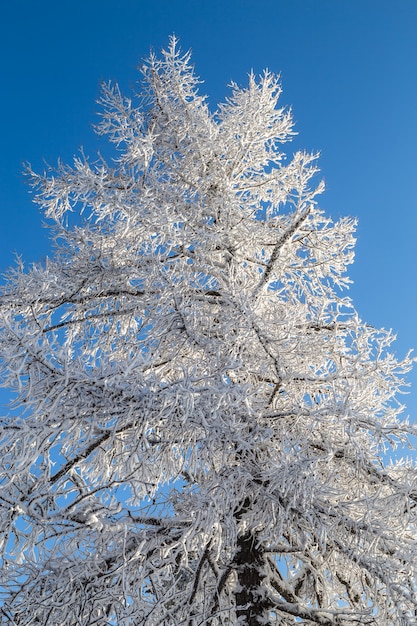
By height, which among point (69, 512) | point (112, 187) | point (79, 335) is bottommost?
point (69, 512)

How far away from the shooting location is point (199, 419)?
3902 millimetres

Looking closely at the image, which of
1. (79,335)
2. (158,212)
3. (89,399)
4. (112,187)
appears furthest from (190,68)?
(89,399)

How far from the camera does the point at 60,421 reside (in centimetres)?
381

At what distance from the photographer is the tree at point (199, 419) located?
3.90m

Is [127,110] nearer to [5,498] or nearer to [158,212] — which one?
[158,212]

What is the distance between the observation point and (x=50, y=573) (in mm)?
4395

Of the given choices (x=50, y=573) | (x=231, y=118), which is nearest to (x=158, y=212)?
(x=231, y=118)

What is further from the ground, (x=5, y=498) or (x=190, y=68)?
(x=190, y=68)

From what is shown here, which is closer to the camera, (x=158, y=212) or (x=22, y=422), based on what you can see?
(x=22, y=422)

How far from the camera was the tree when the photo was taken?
3.90 m

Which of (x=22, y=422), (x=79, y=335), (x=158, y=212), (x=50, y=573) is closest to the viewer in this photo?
(x=22, y=422)

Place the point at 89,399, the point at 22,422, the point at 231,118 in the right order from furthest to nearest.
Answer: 1. the point at 231,118
2. the point at 89,399
3. the point at 22,422

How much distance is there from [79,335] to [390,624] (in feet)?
14.9

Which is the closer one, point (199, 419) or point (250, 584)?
point (199, 419)
